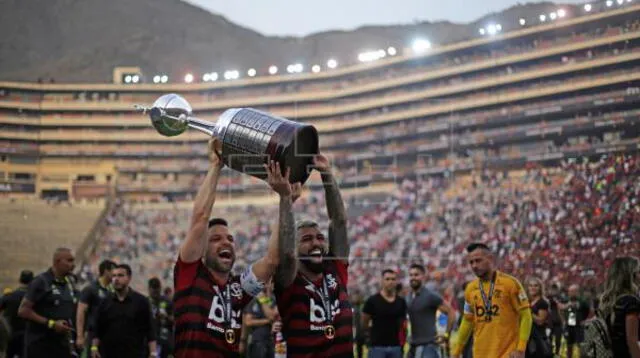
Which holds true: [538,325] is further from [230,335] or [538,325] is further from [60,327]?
[230,335]

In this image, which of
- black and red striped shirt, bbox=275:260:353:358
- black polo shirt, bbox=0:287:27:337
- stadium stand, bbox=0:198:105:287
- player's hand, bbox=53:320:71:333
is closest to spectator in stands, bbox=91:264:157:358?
player's hand, bbox=53:320:71:333

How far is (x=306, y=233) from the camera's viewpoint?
6645mm

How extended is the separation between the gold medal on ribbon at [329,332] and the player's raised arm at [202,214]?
40.9 inches

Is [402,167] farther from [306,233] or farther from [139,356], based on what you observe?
[306,233]

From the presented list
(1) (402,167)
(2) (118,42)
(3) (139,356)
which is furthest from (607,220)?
(2) (118,42)

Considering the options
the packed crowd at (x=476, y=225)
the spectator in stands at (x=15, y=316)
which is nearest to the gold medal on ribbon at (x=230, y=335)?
the spectator in stands at (x=15, y=316)

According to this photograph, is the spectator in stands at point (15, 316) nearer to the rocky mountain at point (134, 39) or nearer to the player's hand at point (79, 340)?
the player's hand at point (79, 340)

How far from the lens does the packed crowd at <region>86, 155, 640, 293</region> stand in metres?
32.1

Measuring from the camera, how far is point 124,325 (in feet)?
35.2

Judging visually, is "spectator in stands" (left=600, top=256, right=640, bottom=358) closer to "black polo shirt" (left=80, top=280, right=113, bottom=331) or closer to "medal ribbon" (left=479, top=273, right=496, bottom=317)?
→ "medal ribbon" (left=479, top=273, right=496, bottom=317)

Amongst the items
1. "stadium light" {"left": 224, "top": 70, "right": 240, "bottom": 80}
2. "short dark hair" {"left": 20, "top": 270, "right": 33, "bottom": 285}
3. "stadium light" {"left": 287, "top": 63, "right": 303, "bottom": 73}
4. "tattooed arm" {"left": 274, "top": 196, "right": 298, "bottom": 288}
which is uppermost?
"stadium light" {"left": 287, "top": 63, "right": 303, "bottom": 73}

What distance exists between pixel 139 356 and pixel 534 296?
18.5 ft

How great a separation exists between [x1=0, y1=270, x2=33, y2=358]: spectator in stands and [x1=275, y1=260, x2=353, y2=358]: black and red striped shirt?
709 centimetres

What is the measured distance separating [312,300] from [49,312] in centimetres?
483
